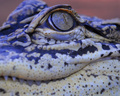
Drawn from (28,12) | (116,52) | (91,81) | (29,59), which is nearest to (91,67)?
Answer: (91,81)

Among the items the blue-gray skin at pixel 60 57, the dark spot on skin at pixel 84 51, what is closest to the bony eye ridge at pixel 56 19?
the blue-gray skin at pixel 60 57

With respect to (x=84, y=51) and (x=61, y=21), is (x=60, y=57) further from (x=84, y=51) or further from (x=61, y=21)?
(x=61, y=21)

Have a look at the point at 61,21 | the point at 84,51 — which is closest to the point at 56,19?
the point at 61,21

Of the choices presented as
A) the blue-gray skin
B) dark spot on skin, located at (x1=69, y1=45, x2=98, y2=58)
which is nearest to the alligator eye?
the blue-gray skin

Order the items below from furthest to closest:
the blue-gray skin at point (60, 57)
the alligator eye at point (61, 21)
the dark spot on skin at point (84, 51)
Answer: the alligator eye at point (61, 21) < the dark spot on skin at point (84, 51) < the blue-gray skin at point (60, 57)

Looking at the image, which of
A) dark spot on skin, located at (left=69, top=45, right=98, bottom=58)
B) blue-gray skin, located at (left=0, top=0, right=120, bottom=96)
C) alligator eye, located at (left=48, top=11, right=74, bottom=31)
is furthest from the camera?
alligator eye, located at (left=48, top=11, right=74, bottom=31)

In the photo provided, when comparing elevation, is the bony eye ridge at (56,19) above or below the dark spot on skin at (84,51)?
above

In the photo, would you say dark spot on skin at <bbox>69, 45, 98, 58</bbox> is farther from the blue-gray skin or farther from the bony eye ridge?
the bony eye ridge

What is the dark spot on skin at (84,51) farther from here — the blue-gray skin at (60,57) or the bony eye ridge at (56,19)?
the bony eye ridge at (56,19)
